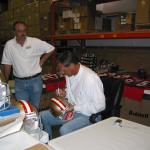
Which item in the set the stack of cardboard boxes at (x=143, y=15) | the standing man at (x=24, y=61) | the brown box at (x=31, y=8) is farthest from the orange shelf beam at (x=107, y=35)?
the standing man at (x=24, y=61)

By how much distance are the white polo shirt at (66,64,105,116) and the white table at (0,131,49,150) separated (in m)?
0.94

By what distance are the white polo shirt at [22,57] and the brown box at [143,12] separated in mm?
1393

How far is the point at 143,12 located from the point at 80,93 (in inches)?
Result: 54.4

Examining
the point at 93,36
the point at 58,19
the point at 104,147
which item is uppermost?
the point at 58,19

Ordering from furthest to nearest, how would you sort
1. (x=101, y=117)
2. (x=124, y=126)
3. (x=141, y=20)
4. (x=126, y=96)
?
(x=126, y=96), (x=141, y=20), (x=101, y=117), (x=124, y=126)

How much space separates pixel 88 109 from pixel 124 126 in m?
0.66

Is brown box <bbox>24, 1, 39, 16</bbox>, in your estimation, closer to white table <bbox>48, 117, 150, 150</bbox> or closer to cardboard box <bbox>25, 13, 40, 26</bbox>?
cardboard box <bbox>25, 13, 40, 26</bbox>

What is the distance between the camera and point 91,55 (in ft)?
13.8

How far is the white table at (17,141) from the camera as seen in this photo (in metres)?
1.09

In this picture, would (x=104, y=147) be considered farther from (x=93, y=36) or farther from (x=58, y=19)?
(x=58, y=19)

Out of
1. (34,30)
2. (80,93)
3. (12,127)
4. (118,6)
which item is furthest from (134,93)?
(34,30)

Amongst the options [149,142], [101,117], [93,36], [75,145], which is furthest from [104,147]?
[93,36]

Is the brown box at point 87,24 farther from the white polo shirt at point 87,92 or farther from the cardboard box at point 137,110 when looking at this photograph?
the white polo shirt at point 87,92

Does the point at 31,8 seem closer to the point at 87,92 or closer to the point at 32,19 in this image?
the point at 32,19
